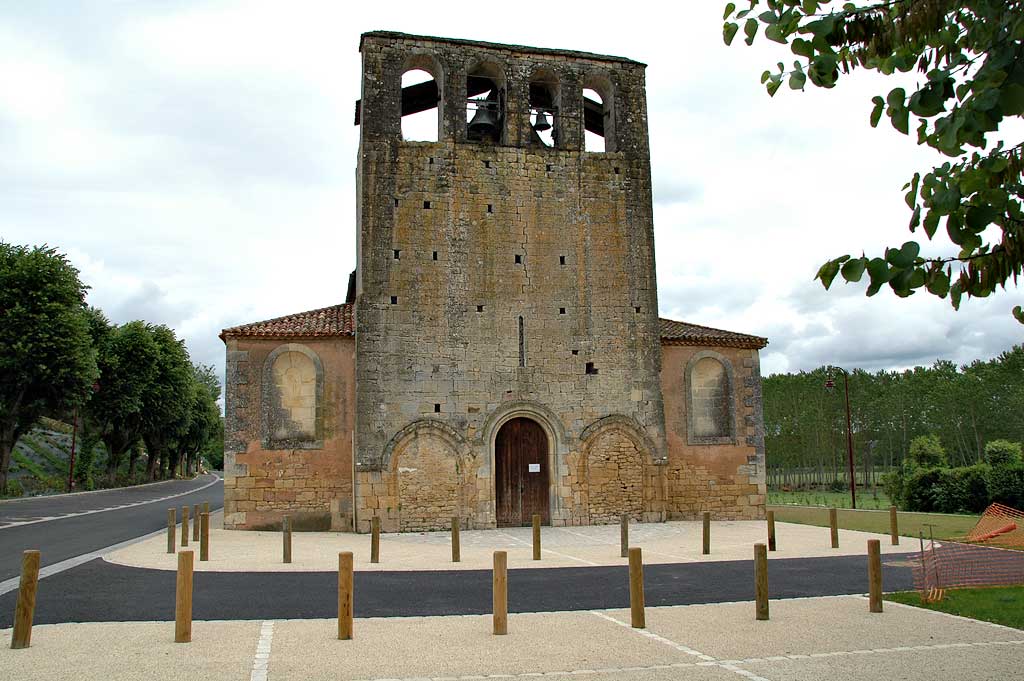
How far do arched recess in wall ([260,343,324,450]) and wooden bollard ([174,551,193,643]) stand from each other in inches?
493

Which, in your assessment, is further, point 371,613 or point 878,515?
point 878,515

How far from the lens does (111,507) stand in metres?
28.7

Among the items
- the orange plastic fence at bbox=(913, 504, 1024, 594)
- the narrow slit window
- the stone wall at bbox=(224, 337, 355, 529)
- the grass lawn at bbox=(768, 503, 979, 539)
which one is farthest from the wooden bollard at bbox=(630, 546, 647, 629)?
the stone wall at bbox=(224, 337, 355, 529)

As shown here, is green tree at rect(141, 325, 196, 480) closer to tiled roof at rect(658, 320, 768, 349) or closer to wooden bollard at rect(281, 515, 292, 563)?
tiled roof at rect(658, 320, 768, 349)

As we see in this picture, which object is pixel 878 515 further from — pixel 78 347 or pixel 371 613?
pixel 78 347

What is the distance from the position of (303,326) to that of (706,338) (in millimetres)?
10952

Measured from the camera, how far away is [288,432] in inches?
794

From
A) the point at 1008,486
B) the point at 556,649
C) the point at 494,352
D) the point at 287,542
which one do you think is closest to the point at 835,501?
the point at 1008,486

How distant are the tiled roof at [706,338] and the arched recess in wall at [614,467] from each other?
2807 mm

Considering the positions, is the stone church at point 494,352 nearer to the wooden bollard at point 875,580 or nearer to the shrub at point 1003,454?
the shrub at point 1003,454

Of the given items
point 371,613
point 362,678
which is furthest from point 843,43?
point 371,613

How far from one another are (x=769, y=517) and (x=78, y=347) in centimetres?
2841

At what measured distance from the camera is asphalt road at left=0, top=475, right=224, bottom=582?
1501 cm

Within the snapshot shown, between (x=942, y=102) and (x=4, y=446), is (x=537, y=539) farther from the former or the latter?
(x=4, y=446)
